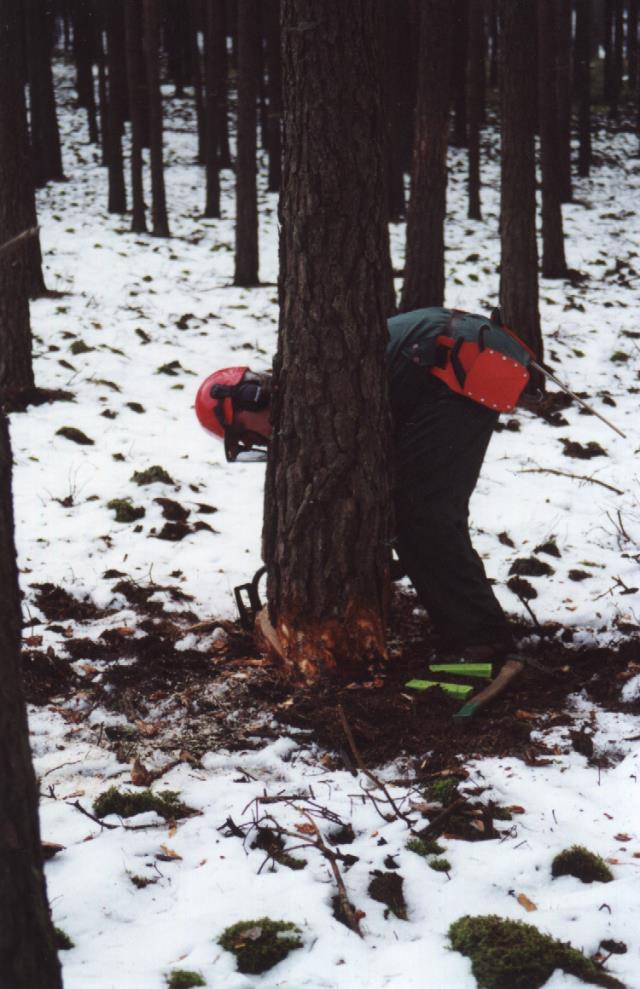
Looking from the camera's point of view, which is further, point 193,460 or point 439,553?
point 193,460

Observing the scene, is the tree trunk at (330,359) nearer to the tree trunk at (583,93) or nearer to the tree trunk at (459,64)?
the tree trunk at (459,64)

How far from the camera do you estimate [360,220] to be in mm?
3744

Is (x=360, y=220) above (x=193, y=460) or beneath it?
above

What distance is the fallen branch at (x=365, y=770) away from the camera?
9.55 ft

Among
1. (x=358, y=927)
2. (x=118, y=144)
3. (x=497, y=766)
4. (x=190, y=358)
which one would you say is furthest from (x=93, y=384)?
(x=118, y=144)

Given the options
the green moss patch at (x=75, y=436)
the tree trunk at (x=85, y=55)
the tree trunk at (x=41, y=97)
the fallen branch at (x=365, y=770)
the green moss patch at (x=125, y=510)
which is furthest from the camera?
the tree trunk at (x=85, y=55)

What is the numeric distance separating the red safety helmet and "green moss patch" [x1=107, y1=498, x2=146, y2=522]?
1.77 meters

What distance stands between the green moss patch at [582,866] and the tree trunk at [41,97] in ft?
67.1

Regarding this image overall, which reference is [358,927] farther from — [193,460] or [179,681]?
[193,460]

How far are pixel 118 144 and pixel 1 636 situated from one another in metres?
18.9

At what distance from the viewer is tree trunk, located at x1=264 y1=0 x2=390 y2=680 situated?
367cm

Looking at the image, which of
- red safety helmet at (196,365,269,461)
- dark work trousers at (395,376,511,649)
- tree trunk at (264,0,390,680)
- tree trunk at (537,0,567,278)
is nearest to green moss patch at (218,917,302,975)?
tree trunk at (264,0,390,680)

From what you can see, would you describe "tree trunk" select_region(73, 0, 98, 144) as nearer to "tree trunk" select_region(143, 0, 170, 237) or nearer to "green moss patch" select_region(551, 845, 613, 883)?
"tree trunk" select_region(143, 0, 170, 237)

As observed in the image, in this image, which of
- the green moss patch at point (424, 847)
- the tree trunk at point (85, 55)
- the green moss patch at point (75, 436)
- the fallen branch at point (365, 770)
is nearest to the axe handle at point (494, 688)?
the fallen branch at point (365, 770)
